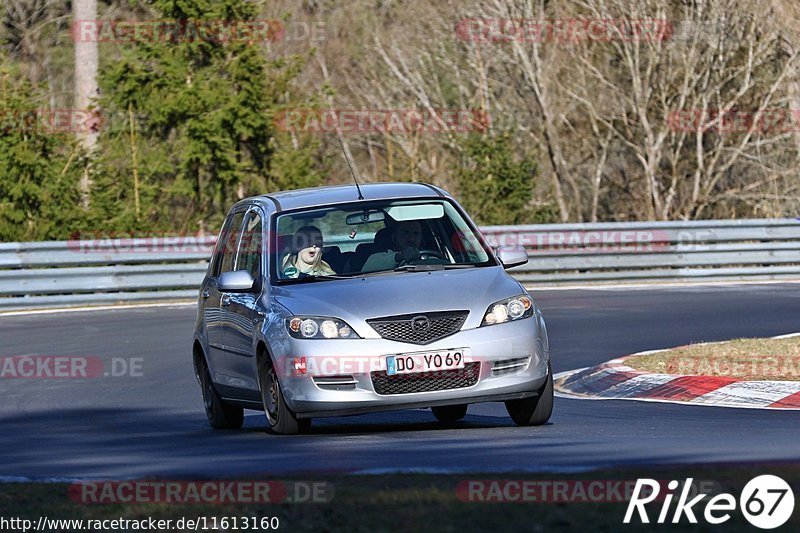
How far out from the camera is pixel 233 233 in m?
12.0

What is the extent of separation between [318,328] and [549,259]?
1625 cm

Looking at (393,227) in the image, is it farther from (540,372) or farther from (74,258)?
(74,258)

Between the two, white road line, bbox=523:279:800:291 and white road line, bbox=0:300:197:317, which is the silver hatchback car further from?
white road line, bbox=523:279:800:291

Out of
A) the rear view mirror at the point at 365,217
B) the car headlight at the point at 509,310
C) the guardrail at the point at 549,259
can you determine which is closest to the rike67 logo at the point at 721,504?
the car headlight at the point at 509,310

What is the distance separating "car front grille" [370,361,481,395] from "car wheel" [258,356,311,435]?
2.27ft

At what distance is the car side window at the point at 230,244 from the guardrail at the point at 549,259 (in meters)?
12.5

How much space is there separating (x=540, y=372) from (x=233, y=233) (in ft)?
10.0

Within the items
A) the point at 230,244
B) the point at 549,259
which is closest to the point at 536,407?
the point at 230,244

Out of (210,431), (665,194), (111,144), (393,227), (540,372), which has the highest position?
(393,227)

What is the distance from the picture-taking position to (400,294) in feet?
31.9

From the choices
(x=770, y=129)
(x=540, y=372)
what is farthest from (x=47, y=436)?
(x=770, y=129)

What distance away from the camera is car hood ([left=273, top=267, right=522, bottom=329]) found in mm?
9609

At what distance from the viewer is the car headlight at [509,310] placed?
976 cm

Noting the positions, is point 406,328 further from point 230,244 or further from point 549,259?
point 549,259
